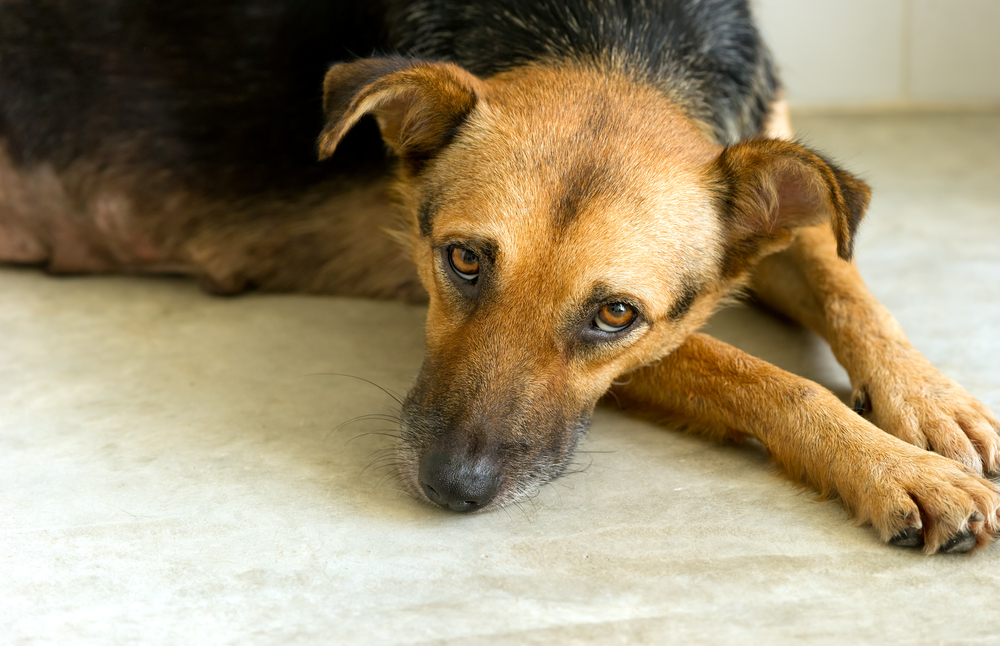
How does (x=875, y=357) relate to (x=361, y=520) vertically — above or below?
above

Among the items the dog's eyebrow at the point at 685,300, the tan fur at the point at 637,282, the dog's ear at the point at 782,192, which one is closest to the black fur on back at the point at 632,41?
the tan fur at the point at 637,282

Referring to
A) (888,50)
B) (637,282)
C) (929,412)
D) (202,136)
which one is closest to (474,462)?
(637,282)

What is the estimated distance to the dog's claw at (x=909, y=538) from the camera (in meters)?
2.58

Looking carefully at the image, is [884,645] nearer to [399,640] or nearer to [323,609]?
[399,640]

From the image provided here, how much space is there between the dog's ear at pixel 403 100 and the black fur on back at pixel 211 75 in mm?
659

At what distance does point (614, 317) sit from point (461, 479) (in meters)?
0.71

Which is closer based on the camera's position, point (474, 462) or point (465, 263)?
point (474, 462)

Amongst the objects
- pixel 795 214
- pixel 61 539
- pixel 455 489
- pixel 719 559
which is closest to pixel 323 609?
pixel 455 489

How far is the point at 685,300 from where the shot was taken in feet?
10.2

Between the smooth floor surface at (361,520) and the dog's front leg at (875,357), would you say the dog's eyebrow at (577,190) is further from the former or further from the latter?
the dog's front leg at (875,357)

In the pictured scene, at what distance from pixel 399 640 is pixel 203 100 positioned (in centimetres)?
296

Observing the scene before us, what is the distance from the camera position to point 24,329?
420 cm

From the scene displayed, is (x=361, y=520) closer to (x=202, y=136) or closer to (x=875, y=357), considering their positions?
(x=875, y=357)

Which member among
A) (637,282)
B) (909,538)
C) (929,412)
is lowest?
(909,538)
